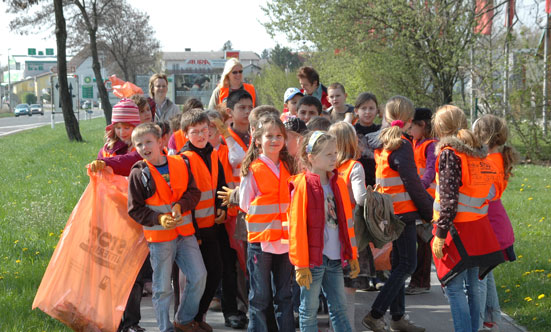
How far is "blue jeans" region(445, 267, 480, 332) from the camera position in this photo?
4.66 metres

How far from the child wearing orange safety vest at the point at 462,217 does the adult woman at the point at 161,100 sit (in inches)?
170

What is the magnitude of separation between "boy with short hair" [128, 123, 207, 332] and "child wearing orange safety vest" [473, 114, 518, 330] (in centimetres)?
220

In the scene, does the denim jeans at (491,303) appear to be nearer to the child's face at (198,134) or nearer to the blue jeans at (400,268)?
the blue jeans at (400,268)

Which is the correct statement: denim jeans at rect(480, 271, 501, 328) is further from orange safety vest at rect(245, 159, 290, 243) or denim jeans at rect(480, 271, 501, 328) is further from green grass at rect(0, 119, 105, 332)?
green grass at rect(0, 119, 105, 332)

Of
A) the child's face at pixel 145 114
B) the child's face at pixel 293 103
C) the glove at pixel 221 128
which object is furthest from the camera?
the child's face at pixel 293 103

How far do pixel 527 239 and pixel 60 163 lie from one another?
13.2 meters

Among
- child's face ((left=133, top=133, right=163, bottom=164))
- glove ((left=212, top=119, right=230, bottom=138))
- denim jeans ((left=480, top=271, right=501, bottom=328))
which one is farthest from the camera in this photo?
glove ((left=212, top=119, right=230, bottom=138))

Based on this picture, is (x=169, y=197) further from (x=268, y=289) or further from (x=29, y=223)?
(x=29, y=223)

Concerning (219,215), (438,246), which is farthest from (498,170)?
(219,215)

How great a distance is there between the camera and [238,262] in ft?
19.0

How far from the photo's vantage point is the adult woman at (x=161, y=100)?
8148 millimetres

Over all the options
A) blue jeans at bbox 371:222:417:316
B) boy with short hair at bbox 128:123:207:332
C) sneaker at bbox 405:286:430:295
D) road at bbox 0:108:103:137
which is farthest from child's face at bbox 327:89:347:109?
road at bbox 0:108:103:137

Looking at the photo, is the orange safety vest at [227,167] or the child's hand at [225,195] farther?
the orange safety vest at [227,167]

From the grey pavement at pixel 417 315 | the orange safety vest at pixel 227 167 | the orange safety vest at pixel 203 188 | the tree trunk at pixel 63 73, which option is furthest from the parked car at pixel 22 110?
the orange safety vest at pixel 203 188
